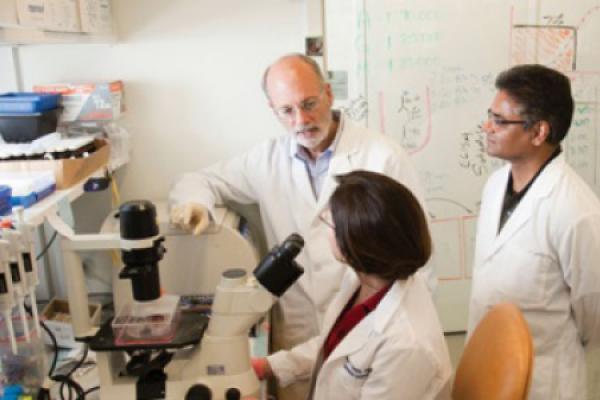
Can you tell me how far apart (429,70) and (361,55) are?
292 millimetres

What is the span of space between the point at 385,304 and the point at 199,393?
1.31 feet

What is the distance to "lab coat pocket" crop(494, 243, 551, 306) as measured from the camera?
Result: 1587 millimetres

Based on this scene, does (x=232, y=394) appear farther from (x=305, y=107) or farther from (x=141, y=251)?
(x=305, y=107)

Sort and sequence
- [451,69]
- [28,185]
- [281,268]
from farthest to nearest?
[451,69], [28,185], [281,268]

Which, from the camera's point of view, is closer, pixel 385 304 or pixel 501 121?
pixel 385 304

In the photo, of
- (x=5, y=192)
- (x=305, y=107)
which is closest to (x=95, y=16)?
(x=305, y=107)

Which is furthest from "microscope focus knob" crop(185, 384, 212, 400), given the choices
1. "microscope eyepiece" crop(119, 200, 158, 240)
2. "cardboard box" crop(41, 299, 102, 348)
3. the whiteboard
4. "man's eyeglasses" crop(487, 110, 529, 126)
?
the whiteboard

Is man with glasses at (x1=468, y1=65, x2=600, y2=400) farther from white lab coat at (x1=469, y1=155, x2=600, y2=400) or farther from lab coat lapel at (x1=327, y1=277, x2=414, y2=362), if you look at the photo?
lab coat lapel at (x1=327, y1=277, x2=414, y2=362)

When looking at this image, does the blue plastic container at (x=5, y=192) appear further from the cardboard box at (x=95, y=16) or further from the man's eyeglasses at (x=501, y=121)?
the man's eyeglasses at (x=501, y=121)

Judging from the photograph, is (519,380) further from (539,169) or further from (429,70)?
(429,70)

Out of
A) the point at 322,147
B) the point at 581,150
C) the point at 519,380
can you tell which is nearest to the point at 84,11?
the point at 322,147

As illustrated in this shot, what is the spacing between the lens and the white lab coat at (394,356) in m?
1.11

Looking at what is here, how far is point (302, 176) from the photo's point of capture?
1.88m

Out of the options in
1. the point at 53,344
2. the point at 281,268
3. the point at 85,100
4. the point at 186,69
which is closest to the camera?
the point at 281,268
